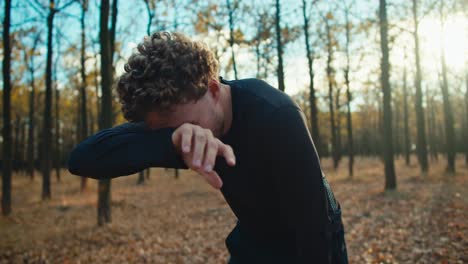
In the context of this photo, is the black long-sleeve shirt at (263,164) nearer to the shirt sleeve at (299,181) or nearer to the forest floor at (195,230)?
the shirt sleeve at (299,181)

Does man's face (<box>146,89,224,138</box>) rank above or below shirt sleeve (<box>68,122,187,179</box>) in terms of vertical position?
above

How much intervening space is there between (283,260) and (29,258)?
741cm

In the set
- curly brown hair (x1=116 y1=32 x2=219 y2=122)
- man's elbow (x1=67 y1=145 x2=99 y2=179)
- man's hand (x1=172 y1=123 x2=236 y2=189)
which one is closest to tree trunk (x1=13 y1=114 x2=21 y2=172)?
A: man's elbow (x1=67 y1=145 x2=99 y2=179)

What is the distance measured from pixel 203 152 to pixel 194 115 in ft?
1.53

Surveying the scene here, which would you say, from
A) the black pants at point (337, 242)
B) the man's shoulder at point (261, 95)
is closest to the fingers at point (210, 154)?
the man's shoulder at point (261, 95)

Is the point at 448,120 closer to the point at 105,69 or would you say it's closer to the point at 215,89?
the point at 105,69

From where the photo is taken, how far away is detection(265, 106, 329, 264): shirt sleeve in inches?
57.4

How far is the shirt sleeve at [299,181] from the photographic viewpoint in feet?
4.78

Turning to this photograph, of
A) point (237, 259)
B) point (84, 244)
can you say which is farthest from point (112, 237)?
point (237, 259)

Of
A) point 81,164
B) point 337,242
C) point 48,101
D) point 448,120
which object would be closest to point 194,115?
point 81,164

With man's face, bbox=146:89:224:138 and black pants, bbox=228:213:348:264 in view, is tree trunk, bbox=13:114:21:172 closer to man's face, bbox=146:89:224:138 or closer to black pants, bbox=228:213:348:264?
man's face, bbox=146:89:224:138

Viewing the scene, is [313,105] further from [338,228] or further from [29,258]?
[338,228]

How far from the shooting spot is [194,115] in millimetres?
1700

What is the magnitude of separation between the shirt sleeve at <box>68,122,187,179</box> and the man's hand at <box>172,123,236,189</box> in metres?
0.15
